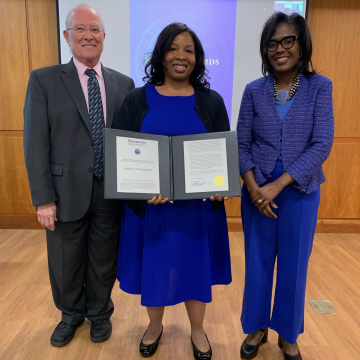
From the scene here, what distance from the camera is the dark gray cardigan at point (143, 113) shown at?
1504 millimetres

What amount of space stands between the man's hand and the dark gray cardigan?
400 mm

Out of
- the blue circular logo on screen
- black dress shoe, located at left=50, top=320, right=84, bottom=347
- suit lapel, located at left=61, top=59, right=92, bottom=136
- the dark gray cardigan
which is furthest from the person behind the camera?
the blue circular logo on screen

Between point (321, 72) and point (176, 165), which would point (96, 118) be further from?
point (321, 72)

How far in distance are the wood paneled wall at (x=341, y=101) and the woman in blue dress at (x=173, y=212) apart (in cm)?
210

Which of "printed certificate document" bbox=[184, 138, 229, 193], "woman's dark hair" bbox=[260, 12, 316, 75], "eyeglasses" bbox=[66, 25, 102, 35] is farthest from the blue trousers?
"eyeglasses" bbox=[66, 25, 102, 35]

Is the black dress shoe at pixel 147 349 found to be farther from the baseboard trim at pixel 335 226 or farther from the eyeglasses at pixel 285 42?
the baseboard trim at pixel 335 226

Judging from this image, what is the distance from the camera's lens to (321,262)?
9.62ft

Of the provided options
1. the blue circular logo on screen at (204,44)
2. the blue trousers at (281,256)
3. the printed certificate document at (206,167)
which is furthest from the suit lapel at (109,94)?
the blue circular logo on screen at (204,44)

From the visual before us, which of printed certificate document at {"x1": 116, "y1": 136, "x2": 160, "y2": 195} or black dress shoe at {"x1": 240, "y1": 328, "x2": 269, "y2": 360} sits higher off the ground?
printed certificate document at {"x1": 116, "y1": 136, "x2": 160, "y2": 195}

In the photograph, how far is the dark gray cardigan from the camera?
1.50 m

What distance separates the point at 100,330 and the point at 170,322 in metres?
0.44

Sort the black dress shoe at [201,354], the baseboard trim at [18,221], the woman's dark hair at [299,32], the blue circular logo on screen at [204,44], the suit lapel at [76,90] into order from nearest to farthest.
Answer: the woman's dark hair at [299,32], the suit lapel at [76,90], the black dress shoe at [201,354], the blue circular logo on screen at [204,44], the baseboard trim at [18,221]

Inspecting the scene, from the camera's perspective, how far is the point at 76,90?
1.62 meters

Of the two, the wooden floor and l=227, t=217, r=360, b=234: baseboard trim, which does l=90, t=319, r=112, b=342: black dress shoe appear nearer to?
the wooden floor
